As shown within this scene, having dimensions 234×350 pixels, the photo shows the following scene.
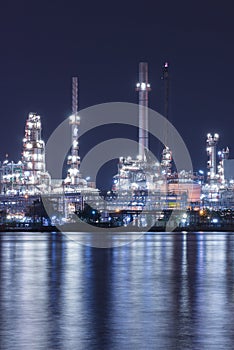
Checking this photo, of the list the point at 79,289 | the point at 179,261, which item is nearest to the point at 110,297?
the point at 79,289

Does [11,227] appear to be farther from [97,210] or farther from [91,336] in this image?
[91,336]

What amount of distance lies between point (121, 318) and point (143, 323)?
32.8 inches

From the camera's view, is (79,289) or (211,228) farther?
(211,228)

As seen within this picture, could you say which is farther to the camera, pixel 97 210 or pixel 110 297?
pixel 97 210

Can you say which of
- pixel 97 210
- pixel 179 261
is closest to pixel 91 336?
pixel 179 261

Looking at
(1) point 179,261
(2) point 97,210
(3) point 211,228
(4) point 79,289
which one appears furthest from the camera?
(2) point 97,210

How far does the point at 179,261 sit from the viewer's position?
132 feet

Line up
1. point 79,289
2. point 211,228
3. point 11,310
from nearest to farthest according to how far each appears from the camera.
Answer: point 11,310 < point 79,289 < point 211,228

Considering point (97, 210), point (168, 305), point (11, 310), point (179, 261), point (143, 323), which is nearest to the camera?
point (143, 323)

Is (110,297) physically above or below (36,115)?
below

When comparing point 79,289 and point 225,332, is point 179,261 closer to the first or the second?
point 79,289

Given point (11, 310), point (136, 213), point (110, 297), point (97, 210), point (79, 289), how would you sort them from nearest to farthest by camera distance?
point (11, 310), point (110, 297), point (79, 289), point (136, 213), point (97, 210)

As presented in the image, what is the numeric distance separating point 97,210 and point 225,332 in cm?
18010

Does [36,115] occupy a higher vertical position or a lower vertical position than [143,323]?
higher
